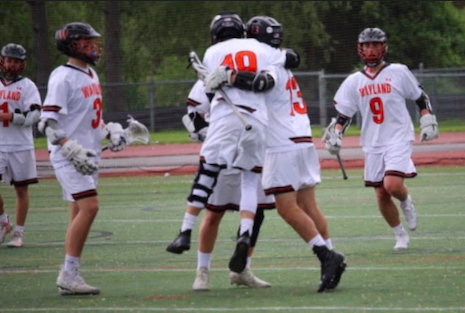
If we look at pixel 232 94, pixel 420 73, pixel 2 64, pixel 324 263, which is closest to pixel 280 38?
pixel 232 94

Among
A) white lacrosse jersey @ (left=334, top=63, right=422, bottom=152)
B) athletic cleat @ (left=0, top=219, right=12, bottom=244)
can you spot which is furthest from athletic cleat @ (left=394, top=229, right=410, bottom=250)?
athletic cleat @ (left=0, top=219, right=12, bottom=244)

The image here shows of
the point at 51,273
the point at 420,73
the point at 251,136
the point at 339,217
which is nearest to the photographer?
the point at 251,136

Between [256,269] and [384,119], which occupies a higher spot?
[384,119]

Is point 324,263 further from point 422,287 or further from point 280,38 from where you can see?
point 280,38

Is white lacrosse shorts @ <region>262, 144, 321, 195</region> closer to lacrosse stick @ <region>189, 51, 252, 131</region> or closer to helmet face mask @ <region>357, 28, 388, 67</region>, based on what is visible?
lacrosse stick @ <region>189, 51, 252, 131</region>

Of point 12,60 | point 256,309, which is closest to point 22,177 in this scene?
point 12,60

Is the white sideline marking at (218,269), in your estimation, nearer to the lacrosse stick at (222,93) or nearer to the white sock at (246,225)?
the white sock at (246,225)

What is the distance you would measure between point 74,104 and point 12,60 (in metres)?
4.01

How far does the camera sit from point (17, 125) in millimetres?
12859

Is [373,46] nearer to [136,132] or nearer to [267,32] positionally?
[267,32]

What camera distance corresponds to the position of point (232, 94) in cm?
860

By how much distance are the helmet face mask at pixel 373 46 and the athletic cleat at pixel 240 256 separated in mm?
3498

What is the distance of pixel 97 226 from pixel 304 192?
518 cm

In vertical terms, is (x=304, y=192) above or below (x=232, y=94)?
below
